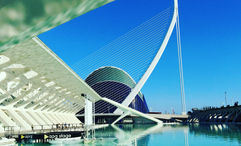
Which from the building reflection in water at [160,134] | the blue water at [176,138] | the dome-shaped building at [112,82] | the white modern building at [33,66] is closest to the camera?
the white modern building at [33,66]

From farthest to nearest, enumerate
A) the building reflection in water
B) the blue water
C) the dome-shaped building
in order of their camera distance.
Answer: the dome-shaped building
the building reflection in water
the blue water

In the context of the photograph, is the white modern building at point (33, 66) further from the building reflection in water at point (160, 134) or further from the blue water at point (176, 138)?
the blue water at point (176, 138)

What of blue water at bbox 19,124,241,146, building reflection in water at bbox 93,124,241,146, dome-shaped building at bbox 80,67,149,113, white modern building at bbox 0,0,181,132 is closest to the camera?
white modern building at bbox 0,0,181,132

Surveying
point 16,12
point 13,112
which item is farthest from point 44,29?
point 13,112

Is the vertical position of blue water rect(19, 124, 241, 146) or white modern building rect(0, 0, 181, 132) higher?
white modern building rect(0, 0, 181, 132)

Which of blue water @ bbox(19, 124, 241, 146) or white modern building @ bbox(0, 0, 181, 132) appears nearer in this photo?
white modern building @ bbox(0, 0, 181, 132)

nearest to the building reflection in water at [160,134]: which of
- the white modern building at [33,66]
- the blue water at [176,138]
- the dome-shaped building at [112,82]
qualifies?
the blue water at [176,138]

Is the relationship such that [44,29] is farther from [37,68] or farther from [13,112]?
[13,112]

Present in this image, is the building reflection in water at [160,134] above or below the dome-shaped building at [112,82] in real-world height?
below

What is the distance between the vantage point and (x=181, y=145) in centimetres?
1250

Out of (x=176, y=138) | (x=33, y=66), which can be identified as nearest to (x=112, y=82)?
(x=33, y=66)

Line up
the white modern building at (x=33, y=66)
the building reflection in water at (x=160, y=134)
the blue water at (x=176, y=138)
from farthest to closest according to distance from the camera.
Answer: the building reflection in water at (x=160, y=134) < the blue water at (x=176, y=138) < the white modern building at (x=33, y=66)

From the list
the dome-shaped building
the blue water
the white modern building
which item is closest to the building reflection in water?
the blue water

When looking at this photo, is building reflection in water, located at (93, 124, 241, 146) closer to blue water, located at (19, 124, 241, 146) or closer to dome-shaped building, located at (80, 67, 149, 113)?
blue water, located at (19, 124, 241, 146)
